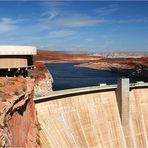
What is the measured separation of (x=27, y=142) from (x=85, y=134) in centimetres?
1154

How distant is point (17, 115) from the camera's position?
24719 millimetres

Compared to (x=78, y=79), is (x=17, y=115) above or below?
below

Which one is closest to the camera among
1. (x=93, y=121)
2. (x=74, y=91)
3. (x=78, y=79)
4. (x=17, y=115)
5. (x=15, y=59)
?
(x=17, y=115)

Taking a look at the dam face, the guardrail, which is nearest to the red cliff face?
the dam face

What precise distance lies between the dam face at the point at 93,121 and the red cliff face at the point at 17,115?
3.35m

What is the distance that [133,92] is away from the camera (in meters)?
44.2

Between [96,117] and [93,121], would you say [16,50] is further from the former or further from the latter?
[96,117]

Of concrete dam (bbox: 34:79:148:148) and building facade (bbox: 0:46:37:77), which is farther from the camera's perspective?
concrete dam (bbox: 34:79:148:148)

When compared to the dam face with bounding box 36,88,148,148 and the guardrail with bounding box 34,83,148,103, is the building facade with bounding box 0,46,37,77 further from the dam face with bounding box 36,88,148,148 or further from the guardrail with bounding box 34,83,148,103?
the dam face with bounding box 36,88,148,148

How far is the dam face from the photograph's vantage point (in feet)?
115

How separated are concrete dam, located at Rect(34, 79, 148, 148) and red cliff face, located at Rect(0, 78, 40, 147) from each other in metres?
3.51

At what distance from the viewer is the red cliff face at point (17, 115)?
2086 cm

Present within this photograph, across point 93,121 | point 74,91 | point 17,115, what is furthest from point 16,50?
point 93,121

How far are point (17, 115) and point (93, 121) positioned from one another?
1613 centimetres
